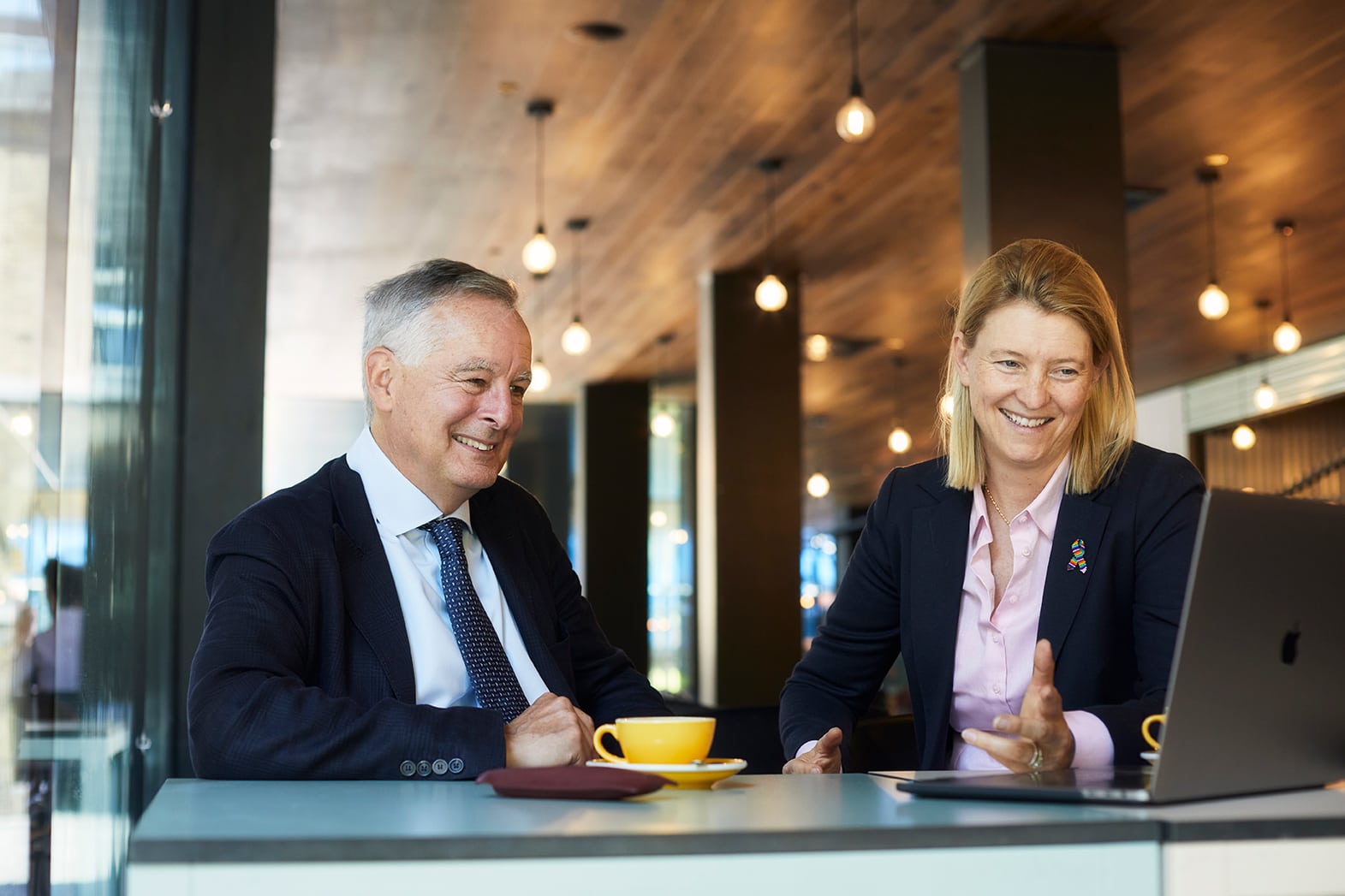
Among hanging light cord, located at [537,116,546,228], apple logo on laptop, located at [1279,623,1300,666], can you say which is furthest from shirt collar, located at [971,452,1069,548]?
hanging light cord, located at [537,116,546,228]

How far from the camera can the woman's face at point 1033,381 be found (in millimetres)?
2043

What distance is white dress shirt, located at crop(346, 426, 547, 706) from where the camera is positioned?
1.87 metres

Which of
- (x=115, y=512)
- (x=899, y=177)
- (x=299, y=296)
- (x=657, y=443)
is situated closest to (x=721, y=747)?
(x=115, y=512)

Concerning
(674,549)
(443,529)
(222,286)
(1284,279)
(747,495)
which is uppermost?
(1284,279)

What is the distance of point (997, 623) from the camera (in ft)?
6.75

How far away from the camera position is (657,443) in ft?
49.1

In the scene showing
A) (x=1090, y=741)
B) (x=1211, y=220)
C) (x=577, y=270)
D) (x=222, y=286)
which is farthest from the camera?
(x=577, y=270)

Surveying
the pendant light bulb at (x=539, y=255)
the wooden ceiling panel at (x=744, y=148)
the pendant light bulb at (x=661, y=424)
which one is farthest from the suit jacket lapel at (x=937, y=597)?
the pendant light bulb at (x=661, y=424)

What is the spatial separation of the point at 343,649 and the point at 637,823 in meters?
0.81

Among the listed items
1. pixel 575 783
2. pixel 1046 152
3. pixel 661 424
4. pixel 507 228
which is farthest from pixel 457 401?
pixel 661 424

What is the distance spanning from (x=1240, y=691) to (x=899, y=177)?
6.38 metres

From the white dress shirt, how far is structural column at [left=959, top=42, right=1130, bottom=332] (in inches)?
146

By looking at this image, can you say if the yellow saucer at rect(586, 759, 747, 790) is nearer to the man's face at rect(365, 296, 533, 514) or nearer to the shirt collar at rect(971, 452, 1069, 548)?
the man's face at rect(365, 296, 533, 514)

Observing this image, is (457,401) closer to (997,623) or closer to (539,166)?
(997,623)
